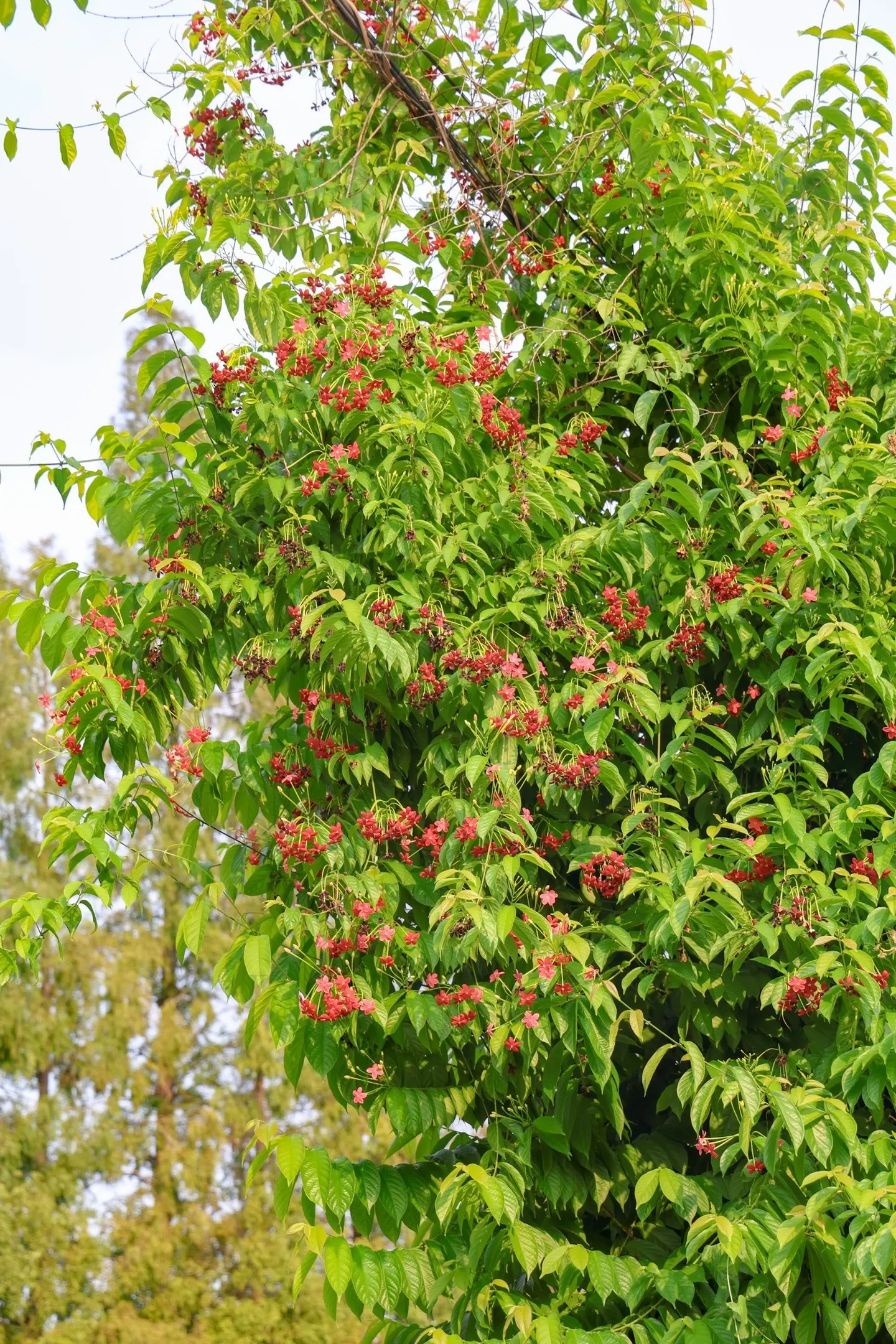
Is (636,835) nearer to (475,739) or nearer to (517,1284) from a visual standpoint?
(475,739)

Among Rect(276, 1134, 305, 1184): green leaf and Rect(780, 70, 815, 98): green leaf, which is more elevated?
Rect(780, 70, 815, 98): green leaf

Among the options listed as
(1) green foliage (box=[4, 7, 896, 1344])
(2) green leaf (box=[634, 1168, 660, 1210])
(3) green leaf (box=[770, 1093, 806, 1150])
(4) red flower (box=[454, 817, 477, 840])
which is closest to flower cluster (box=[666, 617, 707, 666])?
(1) green foliage (box=[4, 7, 896, 1344])

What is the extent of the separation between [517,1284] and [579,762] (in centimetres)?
127

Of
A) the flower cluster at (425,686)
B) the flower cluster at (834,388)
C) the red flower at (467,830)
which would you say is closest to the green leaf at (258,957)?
the red flower at (467,830)

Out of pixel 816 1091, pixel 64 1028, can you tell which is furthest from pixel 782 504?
pixel 64 1028

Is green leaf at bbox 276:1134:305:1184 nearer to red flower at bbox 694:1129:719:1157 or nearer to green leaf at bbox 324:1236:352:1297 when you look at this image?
green leaf at bbox 324:1236:352:1297

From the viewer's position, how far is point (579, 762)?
9.38 feet

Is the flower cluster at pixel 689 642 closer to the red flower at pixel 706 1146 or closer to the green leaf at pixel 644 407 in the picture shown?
the green leaf at pixel 644 407

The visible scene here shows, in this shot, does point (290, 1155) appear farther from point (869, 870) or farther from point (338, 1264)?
point (869, 870)

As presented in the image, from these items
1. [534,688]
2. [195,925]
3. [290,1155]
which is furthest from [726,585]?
[290,1155]

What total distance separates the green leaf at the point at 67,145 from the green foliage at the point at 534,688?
31 cm

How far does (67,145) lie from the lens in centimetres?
290

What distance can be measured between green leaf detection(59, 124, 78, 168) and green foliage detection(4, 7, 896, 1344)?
1.02 ft

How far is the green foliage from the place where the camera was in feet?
8.89
